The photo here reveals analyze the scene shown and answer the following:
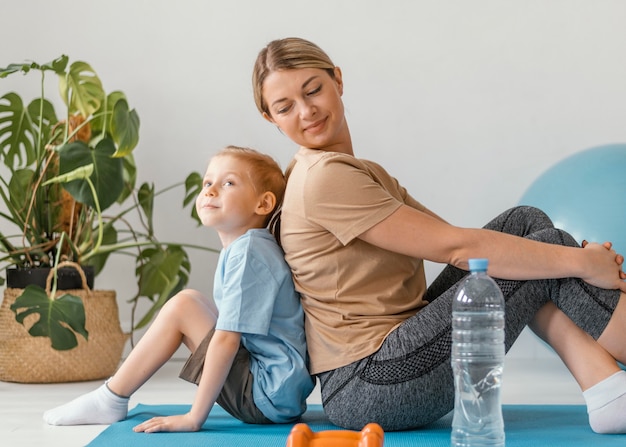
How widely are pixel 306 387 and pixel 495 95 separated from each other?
6.64 ft

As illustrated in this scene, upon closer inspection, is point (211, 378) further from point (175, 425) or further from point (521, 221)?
point (521, 221)

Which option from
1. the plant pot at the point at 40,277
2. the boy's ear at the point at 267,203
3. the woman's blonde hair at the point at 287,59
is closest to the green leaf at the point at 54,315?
the plant pot at the point at 40,277

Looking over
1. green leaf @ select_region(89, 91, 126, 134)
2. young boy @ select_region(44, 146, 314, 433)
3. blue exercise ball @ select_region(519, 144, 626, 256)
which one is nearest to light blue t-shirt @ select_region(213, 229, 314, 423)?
young boy @ select_region(44, 146, 314, 433)

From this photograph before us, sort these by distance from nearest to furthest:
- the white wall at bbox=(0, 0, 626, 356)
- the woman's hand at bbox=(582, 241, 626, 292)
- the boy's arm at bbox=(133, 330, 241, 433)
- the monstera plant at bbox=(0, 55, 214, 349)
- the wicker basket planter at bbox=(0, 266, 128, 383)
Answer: the woman's hand at bbox=(582, 241, 626, 292), the boy's arm at bbox=(133, 330, 241, 433), the monstera plant at bbox=(0, 55, 214, 349), the wicker basket planter at bbox=(0, 266, 128, 383), the white wall at bbox=(0, 0, 626, 356)

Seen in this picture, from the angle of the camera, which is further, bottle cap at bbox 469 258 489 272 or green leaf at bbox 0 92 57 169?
green leaf at bbox 0 92 57 169

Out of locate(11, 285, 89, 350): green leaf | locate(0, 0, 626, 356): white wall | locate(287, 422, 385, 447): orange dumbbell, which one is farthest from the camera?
locate(0, 0, 626, 356): white wall

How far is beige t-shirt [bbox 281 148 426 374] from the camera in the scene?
1.66 metres

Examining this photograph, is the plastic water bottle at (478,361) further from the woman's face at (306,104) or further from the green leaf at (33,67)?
the green leaf at (33,67)

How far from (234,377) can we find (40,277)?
1.26 metres

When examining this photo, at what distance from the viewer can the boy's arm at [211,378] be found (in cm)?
173

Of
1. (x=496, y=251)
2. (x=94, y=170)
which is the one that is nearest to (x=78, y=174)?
(x=94, y=170)

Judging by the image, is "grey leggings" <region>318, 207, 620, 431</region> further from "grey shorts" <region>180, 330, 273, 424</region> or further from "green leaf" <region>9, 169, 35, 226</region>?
"green leaf" <region>9, 169, 35, 226</region>

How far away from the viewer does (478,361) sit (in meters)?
1.57

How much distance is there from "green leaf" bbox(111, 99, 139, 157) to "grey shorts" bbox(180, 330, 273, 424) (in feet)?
3.43
